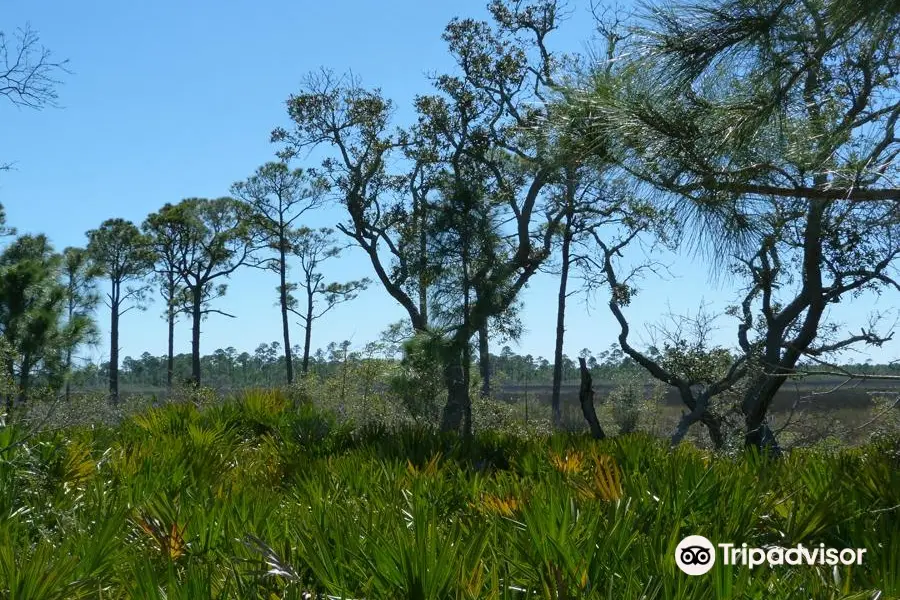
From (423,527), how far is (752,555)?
1.59m

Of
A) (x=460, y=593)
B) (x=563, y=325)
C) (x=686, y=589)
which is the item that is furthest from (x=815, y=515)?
(x=563, y=325)

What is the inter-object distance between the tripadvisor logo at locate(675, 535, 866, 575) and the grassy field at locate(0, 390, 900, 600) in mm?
68

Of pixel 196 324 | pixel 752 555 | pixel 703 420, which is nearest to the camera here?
pixel 752 555

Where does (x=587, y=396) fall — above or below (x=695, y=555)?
above

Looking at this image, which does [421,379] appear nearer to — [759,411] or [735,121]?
[759,411]

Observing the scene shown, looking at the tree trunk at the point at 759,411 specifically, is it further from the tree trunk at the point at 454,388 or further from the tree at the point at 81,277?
the tree at the point at 81,277

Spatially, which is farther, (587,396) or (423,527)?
(587,396)

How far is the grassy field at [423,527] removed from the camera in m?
3.44

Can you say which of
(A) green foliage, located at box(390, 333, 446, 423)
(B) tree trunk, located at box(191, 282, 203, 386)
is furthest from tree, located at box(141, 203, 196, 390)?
(A) green foliage, located at box(390, 333, 446, 423)

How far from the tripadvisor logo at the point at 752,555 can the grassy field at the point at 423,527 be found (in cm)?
7

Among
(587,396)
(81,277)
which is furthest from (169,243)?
(587,396)

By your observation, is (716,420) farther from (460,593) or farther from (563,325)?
(460,593)

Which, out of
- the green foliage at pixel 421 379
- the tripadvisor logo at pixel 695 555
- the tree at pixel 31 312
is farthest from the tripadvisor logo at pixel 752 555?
the tree at pixel 31 312

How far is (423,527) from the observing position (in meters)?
3.63
